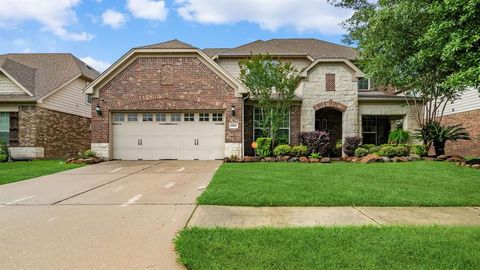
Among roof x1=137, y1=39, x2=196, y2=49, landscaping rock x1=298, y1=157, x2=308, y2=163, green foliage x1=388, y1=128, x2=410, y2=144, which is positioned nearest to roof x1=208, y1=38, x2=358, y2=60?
roof x1=137, y1=39, x2=196, y2=49

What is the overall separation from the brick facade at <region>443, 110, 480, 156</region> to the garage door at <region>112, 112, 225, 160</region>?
13.2 meters

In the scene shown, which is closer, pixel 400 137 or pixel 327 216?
pixel 327 216

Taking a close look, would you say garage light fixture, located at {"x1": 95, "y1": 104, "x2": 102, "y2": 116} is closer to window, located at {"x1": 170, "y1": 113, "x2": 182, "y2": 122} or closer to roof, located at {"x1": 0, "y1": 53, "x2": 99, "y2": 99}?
window, located at {"x1": 170, "y1": 113, "x2": 182, "y2": 122}

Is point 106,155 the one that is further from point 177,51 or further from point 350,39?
point 350,39

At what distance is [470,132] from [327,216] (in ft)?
52.6

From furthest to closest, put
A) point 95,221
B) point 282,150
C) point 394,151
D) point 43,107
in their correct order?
point 43,107, point 282,150, point 394,151, point 95,221

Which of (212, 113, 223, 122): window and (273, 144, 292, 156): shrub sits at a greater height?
(212, 113, 223, 122): window

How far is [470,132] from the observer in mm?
17453

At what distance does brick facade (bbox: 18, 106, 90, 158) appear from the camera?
17.6 meters

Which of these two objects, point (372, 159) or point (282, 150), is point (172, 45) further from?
point (372, 159)

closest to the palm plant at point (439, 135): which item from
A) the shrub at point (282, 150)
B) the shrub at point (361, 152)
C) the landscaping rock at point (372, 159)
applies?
the shrub at point (361, 152)

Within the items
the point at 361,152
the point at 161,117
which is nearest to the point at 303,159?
the point at 361,152

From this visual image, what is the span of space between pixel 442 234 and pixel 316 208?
218 cm

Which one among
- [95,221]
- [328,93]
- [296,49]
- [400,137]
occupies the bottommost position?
[95,221]
